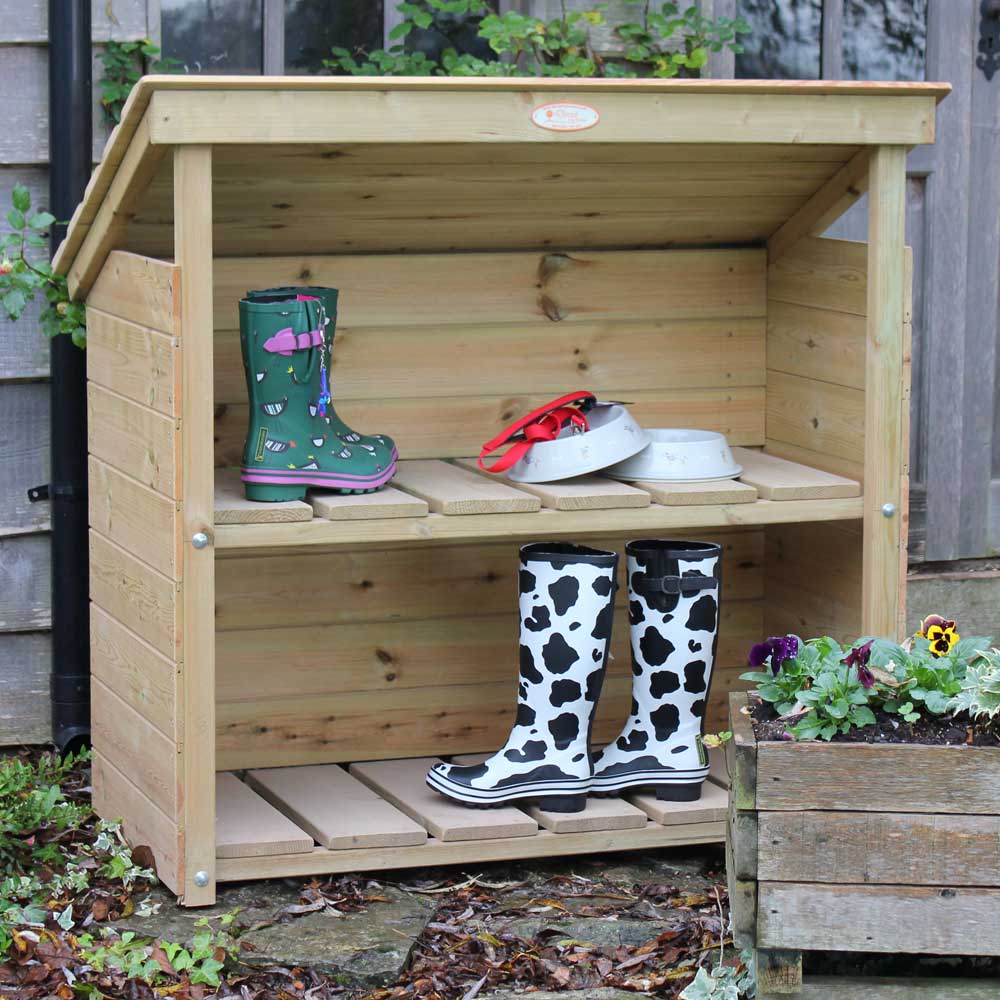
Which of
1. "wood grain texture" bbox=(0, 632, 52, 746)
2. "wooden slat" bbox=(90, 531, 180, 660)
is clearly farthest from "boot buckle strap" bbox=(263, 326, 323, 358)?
"wood grain texture" bbox=(0, 632, 52, 746)

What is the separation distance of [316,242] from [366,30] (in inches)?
24.2

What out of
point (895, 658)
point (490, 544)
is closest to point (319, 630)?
point (490, 544)

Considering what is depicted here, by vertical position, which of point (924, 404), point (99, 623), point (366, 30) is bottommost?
point (99, 623)

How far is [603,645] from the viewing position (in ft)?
10.7

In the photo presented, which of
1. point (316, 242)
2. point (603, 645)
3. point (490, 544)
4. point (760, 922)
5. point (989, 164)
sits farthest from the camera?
point (989, 164)

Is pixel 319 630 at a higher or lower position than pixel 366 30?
lower

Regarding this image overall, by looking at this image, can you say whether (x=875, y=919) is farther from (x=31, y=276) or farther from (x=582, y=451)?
(x=31, y=276)

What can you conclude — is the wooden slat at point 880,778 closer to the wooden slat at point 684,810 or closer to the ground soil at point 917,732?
the ground soil at point 917,732

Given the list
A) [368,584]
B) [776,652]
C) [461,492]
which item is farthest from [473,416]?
[776,652]

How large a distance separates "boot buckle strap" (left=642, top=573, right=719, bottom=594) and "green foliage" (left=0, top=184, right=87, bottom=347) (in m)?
1.26

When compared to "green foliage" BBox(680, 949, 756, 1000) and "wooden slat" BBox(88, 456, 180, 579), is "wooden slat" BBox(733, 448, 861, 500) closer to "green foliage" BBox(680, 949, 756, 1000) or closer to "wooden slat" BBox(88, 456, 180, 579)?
"green foliage" BBox(680, 949, 756, 1000)

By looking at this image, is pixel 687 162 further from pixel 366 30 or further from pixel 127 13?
pixel 127 13

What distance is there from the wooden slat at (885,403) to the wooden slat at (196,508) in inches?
48.4

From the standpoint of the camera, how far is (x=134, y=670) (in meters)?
3.22
